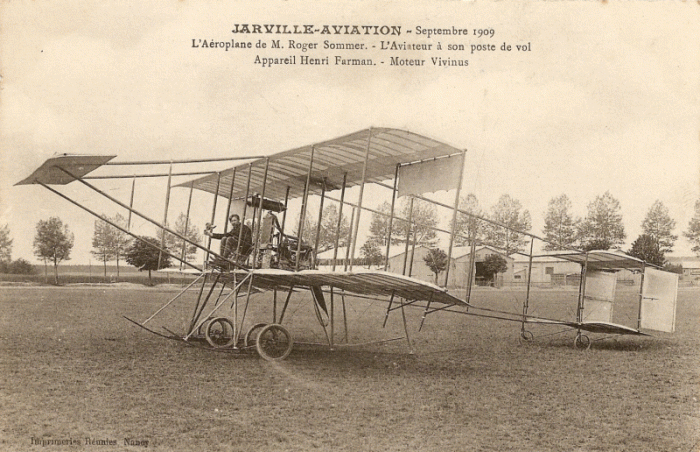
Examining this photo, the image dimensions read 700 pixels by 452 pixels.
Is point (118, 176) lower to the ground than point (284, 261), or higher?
higher

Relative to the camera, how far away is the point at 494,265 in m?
40.2

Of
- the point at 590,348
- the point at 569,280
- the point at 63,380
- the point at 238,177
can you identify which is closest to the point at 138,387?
the point at 63,380

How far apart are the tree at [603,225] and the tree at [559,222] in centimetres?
110

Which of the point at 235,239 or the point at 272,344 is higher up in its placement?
the point at 235,239

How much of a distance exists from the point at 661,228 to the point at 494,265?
11.6 metres

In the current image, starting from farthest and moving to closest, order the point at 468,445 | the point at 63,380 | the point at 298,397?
the point at 63,380 → the point at 298,397 → the point at 468,445

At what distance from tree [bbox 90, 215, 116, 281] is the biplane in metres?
31.5

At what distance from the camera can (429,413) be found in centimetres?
614

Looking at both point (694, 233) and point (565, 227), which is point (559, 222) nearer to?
point (565, 227)

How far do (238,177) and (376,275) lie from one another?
4.88m

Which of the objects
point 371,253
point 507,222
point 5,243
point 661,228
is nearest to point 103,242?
point 5,243

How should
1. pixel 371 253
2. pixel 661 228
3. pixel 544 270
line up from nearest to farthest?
1. pixel 371 253
2. pixel 661 228
3. pixel 544 270

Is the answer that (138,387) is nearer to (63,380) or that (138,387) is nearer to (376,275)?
(63,380)

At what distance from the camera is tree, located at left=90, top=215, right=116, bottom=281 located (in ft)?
130
